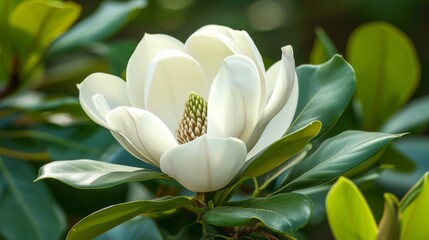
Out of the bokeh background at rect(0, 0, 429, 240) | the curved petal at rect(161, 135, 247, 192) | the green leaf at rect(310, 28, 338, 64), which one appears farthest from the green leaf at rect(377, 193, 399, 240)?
the green leaf at rect(310, 28, 338, 64)

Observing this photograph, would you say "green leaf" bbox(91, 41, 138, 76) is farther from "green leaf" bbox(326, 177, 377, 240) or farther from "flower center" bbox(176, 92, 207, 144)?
"green leaf" bbox(326, 177, 377, 240)

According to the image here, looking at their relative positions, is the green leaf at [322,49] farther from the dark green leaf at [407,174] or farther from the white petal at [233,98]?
the white petal at [233,98]

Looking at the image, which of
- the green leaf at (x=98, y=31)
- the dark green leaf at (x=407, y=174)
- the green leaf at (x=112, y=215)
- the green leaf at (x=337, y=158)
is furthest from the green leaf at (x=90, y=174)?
the dark green leaf at (x=407, y=174)

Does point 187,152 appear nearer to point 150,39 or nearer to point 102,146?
point 150,39

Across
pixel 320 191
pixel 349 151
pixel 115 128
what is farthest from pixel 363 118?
pixel 115 128

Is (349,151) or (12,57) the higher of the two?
(349,151)
